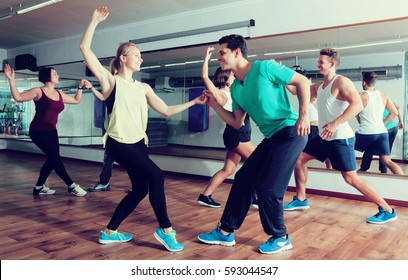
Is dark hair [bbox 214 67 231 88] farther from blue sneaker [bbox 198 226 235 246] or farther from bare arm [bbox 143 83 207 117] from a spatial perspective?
blue sneaker [bbox 198 226 235 246]

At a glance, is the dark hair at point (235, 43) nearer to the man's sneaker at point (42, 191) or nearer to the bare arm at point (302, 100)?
the bare arm at point (302, 100)

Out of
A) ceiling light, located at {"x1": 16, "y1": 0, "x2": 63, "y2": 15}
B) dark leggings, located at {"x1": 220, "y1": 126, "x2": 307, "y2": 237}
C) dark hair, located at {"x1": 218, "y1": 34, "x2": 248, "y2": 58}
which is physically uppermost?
ceiling light, located at {"x1": 16, "y1": 0, "x2": 63, "y2": 15}

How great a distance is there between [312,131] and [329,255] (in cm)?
154

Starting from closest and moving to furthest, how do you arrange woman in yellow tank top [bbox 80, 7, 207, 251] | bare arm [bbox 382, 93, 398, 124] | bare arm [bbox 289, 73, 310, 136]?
bare arm [bbox 289, 73, 310, 136]
woman in yellow tank top [bbox 80, 7, 207, 251]
bare arm [bbox 382, 93, 398, 124]

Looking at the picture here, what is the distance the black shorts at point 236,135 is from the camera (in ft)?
11.1

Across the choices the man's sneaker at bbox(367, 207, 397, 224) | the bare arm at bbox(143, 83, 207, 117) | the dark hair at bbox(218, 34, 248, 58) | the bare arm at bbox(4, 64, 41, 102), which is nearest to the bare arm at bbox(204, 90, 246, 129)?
the bare arm at bbox(143, 83, 207, 117)

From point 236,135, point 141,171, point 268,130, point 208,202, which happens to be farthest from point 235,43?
point 208,202

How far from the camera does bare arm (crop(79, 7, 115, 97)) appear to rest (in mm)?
2078

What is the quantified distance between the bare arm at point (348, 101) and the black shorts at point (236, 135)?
0.86 m

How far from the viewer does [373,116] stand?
399 centimetres

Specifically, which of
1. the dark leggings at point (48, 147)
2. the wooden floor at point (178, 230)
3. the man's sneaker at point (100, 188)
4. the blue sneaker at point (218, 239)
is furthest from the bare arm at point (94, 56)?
the man's sneaker at point (100, 188)

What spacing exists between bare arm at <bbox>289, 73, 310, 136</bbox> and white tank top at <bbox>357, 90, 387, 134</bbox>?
2.29 m

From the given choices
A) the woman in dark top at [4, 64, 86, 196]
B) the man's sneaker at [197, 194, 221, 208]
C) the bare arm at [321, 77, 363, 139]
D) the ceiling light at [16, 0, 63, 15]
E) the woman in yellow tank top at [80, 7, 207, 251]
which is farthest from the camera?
the ceiling light at [16, 0, 63, 15]

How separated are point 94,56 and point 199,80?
2.54 meters
